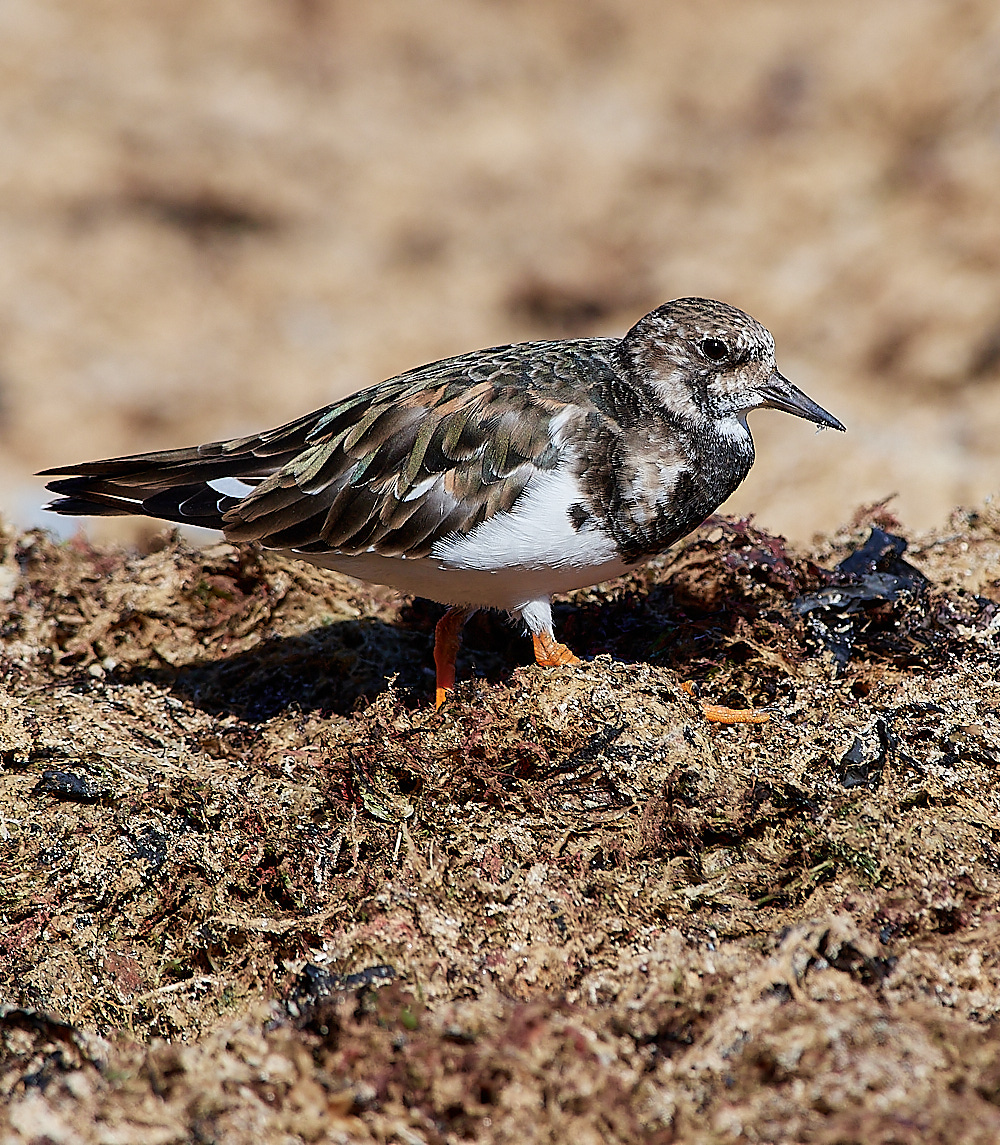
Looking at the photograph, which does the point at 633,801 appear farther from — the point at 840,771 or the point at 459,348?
the point at 459,348

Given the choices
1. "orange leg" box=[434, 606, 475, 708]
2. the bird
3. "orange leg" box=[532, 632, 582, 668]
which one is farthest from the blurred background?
"orange leg" box=[532, 632, 582, 668]

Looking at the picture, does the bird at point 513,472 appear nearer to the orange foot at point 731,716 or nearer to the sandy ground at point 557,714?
the sandy ground at point 557,714

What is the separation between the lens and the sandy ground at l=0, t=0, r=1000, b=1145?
2.56 m

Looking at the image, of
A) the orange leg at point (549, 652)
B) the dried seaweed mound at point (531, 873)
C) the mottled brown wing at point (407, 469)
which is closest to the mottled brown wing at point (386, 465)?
the mottled brown wing at point (407, 469)

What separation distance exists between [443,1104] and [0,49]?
11915mm

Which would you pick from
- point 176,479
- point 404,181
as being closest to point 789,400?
point 176,479

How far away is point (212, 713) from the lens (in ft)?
15.4

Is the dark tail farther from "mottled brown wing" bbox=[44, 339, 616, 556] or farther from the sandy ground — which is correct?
the sandy ground

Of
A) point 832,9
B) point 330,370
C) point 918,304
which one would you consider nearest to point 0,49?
point 330,370

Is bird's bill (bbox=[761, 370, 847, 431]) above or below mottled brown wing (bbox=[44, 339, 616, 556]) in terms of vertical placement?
above

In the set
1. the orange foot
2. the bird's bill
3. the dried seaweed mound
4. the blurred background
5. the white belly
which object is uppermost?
the blurred background

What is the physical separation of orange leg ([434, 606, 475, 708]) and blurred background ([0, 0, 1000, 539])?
639 centimetres

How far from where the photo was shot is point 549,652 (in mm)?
4273

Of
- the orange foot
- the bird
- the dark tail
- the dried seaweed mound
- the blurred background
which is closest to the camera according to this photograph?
the dried seaweed mound
